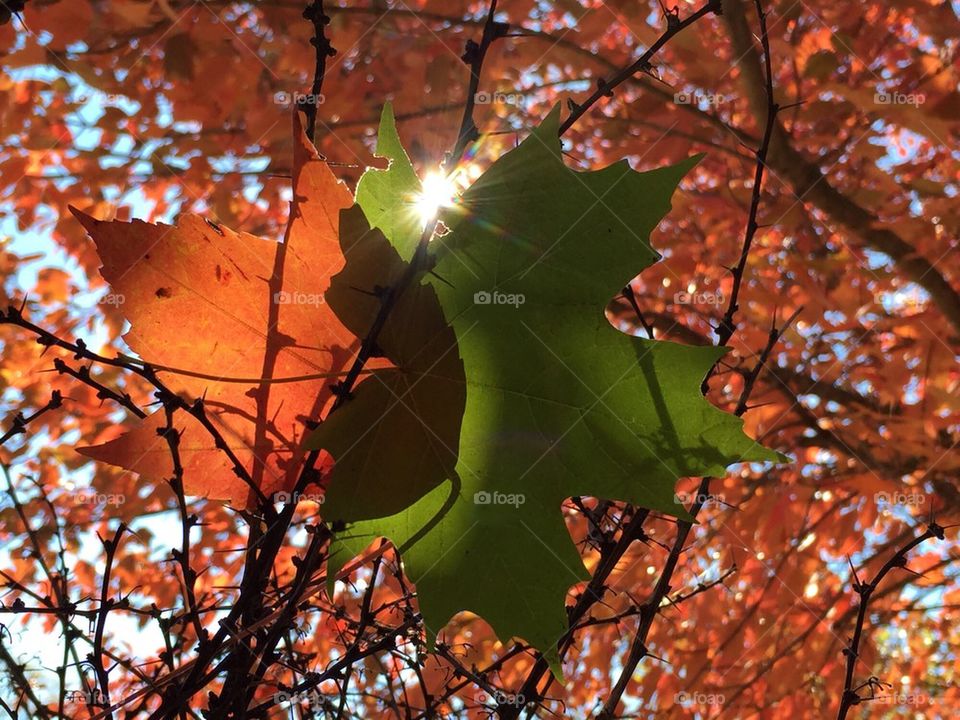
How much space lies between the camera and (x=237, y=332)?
645 mm

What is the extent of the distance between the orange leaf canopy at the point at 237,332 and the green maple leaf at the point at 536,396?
0.05 meters

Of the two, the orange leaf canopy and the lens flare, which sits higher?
the lens flare

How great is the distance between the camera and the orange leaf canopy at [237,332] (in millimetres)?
630

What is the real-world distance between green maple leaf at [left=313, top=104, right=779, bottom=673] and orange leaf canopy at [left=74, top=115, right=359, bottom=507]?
5cm

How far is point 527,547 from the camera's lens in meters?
0.61

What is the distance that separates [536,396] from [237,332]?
0.26 metres

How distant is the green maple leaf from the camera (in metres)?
0.61

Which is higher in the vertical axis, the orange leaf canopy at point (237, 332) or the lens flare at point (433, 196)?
the lens flare at point (433, 196)

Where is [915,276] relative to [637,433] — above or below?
above

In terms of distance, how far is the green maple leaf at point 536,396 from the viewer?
0.61 meters

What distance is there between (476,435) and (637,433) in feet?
0.46

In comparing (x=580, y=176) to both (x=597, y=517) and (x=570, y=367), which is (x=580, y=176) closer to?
(x=570, y=367)

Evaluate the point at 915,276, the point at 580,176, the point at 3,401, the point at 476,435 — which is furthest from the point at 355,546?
the point at 3,401

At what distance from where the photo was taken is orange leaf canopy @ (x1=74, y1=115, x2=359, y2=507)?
24.8 inches
